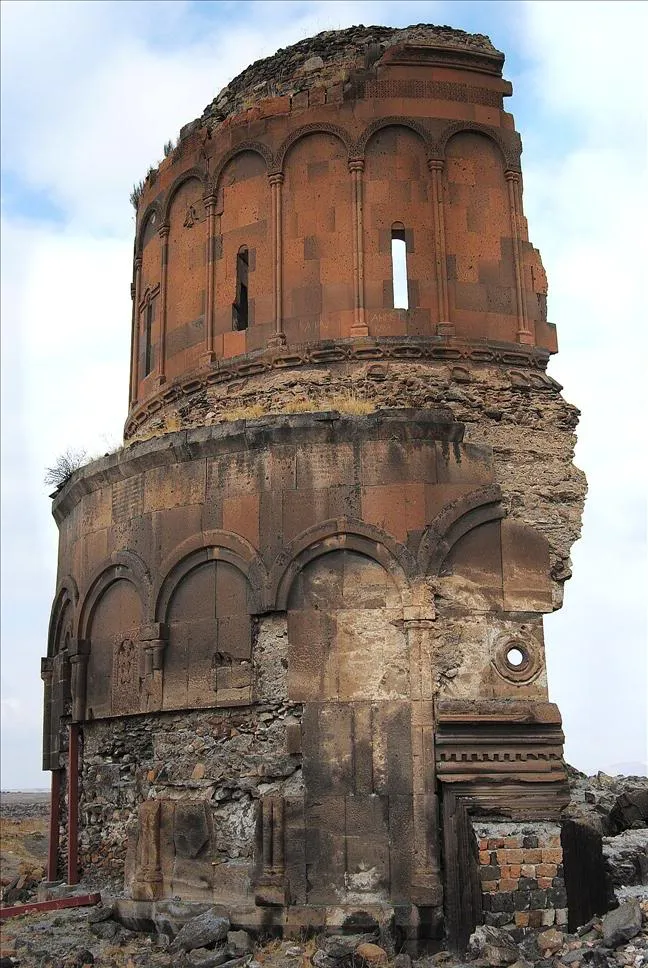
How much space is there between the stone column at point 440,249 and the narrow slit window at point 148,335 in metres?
3.43

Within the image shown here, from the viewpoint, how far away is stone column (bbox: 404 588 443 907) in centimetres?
823

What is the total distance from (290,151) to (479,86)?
2.13 m

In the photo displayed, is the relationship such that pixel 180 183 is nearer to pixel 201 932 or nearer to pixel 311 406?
pixel 311 406

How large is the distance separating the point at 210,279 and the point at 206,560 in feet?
11.4

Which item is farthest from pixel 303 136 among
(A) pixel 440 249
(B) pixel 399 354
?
(B) pixel 399 354

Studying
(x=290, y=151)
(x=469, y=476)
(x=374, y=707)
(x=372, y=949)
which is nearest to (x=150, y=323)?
(x=290, y=151)

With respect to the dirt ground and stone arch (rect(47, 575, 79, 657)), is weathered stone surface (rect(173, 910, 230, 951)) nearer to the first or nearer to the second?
stone arch (rect(47, 575, 79, 657))

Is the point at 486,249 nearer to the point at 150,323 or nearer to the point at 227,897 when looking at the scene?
the point at 150,323

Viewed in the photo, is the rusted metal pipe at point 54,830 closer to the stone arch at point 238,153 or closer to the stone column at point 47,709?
the stone column at point 47,709

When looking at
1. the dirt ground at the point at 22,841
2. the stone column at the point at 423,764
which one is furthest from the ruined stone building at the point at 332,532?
the dirt ground at the point at 22,841

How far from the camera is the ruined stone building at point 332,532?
849 cm

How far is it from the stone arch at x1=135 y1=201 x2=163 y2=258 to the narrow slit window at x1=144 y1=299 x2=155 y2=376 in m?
0.91

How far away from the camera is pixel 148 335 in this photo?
1252cm

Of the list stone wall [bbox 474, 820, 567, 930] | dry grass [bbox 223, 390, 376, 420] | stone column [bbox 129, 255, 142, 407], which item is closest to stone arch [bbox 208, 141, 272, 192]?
stone column [bbox 129, 255, 142, 407]
